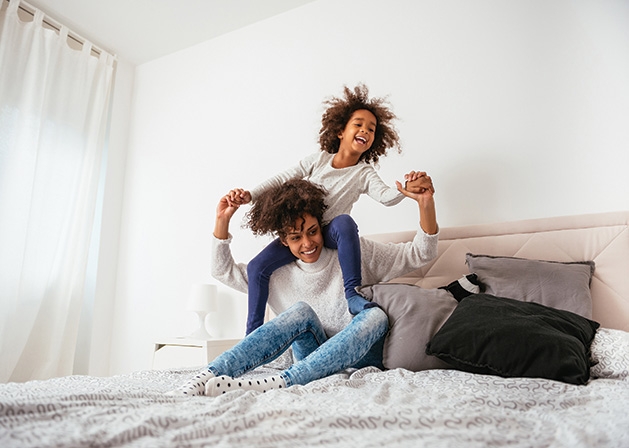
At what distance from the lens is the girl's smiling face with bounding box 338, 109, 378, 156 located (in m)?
2.15

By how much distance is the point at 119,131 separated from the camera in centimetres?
356

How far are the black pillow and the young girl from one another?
1.30 feet

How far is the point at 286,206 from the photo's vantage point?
1866 mm

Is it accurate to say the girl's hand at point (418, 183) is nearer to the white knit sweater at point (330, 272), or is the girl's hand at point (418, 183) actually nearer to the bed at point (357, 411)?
the white knit sweater at point (330, 272)

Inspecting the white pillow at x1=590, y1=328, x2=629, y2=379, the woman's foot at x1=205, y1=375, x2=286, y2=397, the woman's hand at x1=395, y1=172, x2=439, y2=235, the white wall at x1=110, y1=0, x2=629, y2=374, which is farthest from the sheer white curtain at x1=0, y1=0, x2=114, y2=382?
the white pillow at x1=590, y1=328, x2=629, y2=379

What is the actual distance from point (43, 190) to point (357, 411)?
2.79m

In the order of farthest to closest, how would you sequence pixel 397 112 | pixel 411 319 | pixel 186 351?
pixel 397 112 → pixel 186 351 → pixel 411 319

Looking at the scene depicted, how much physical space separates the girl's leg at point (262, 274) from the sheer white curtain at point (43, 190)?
1.63 m

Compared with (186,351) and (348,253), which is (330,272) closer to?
(348,253)

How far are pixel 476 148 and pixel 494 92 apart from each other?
0.95 feet

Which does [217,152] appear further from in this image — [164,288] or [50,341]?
[50,341]

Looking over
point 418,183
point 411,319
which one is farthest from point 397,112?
point 411,319

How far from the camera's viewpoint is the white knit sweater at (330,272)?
1829mm

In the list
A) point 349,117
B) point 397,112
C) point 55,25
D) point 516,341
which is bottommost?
point 516,341
